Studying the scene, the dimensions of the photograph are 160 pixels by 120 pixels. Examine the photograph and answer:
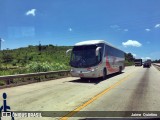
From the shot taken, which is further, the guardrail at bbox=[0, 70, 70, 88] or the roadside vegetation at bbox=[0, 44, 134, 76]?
the roadside vegetation at bbox=[0, 44, 134, 76]

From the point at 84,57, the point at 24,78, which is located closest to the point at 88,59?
the point at 84,57

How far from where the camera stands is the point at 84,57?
21547mm

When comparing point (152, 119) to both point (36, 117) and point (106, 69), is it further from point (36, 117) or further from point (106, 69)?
point (106, 69)

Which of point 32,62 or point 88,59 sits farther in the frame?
point 32,62

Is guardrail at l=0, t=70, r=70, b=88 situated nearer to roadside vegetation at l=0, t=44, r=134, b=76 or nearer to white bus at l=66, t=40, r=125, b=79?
roadside vegetation at l=0, t=44, r=134, b=76

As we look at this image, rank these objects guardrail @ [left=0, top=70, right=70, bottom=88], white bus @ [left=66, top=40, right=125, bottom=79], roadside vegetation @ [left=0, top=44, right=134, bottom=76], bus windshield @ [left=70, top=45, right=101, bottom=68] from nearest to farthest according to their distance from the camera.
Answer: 1. guardrail @ [left=0, top=70, right=70, bottom=88]
2. white bus @ [left=66, top=40, right=125, bottom=79]
3. bus windshield @ [left=70, top=45, right=101, bottom=68]
4. roadside vegetation @ [left=0, top=44, right=134, bottom=76]

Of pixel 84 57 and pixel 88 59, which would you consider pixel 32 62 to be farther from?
pixel 88 59

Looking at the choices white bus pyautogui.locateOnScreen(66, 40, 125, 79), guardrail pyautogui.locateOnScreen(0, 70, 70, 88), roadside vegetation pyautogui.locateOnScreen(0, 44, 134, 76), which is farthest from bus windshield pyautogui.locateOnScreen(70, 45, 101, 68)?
roadside vegetation pyautogui.locateOnScreen(0, 44, 134, 76)

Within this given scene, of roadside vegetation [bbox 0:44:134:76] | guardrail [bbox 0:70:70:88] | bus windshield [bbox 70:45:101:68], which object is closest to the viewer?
guardrail [bbox 0:70:70:88]

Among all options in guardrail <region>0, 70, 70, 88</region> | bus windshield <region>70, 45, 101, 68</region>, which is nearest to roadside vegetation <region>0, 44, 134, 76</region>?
guardrail <region>0, 70, 70, 88</region>

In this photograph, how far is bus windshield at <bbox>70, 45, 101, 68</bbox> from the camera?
2125 cm

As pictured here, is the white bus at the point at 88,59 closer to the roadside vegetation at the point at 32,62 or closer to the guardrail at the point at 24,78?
the guardrail at the point at 24,78

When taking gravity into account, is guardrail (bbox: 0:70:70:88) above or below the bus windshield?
below

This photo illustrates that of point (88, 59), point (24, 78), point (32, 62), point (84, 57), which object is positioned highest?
point (84, 57)
